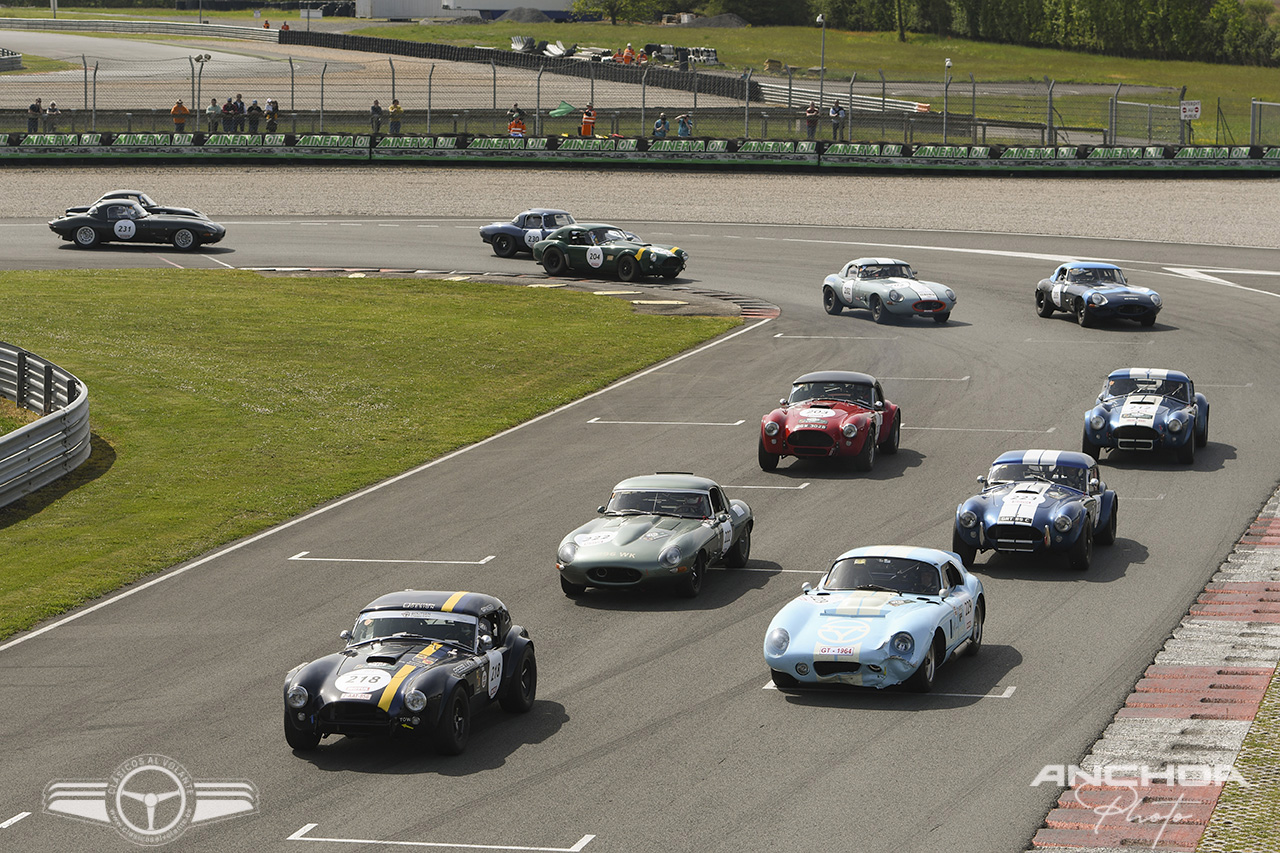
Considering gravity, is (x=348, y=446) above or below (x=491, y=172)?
below

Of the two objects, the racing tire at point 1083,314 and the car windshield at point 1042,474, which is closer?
the car windshield at point 1042,474

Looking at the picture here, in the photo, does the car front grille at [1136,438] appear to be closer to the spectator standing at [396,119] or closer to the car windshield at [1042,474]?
the car windshield at [1042,474]

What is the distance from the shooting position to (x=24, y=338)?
3622 cm

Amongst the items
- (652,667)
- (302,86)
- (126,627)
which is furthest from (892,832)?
(302,86)

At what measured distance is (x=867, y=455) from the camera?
24.8 m

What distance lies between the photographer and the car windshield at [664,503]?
63.0 feet

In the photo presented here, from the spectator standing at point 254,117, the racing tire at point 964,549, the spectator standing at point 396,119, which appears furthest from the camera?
the spectator standing at point 396,119

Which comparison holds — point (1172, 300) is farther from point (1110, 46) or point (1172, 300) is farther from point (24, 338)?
point (1110, 46)

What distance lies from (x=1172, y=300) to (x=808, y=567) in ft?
85.2

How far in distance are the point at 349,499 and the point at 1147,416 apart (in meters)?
13.2

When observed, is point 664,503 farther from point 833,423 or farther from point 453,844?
point 453,844

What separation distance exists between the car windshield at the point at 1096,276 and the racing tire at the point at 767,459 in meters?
16.9

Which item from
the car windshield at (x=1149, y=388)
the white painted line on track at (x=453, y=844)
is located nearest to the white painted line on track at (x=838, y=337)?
the car windshield at (x=1149, y=388)

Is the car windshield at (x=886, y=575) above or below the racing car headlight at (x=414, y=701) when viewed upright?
above
